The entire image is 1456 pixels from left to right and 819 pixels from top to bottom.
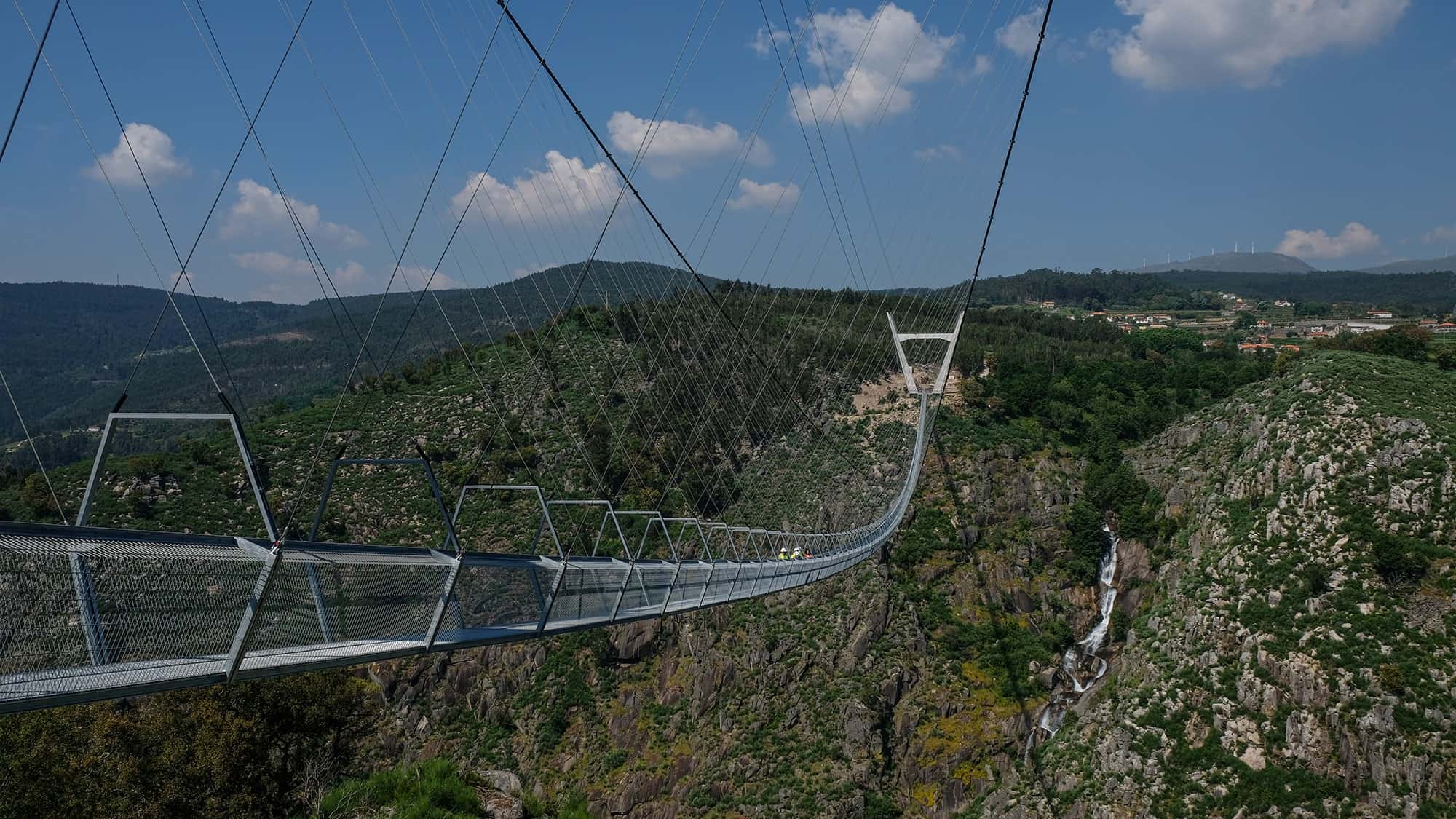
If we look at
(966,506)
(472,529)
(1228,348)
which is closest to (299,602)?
(472,529)

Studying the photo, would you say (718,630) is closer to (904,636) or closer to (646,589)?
(904,636)

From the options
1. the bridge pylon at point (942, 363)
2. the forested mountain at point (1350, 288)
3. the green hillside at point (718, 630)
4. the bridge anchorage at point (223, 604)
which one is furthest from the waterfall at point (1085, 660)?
the forested mountain at point (1350, 288)

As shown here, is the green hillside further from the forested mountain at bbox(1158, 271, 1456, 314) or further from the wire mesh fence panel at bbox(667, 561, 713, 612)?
the forested mountain at bbox(1158, 271, 1456, 314)

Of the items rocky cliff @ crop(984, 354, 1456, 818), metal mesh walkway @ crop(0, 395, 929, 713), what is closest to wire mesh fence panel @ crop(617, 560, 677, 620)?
metal mesh walkway @ crop(0, 395, 929, 713)

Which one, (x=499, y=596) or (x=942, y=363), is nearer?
(x=499, y=596)

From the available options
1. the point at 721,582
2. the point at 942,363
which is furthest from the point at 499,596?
the point at 942,363

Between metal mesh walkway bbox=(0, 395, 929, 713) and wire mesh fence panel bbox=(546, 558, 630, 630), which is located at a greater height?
metal mesh walkway bbox=(0, 395, 929, 713)
